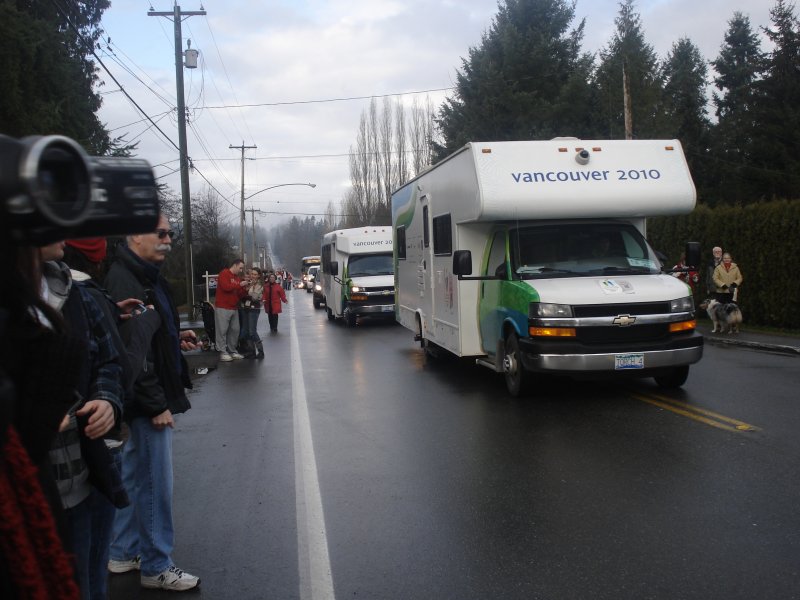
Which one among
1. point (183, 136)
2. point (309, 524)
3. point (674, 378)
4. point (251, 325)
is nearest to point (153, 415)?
point (309, 524)

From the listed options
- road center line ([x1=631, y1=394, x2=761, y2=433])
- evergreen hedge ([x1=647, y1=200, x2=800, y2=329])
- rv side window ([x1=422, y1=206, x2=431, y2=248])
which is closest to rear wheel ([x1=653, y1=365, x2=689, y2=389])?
road center line ([x1=631, y1=394, x2=761, y2=433])

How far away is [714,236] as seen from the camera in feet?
64.9

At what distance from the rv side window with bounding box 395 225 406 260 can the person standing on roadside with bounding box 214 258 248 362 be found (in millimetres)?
3047

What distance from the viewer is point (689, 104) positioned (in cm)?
4400

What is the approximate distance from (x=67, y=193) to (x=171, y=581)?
126 inches

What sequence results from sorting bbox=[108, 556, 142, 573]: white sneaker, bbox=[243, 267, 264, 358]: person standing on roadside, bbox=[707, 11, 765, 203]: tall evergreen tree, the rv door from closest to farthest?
bbox=[108, 556, 142, 573]: white sneaker → the rv door → bbox=[243, 267, 264, 358]: person standing on roadside → bbox=[707, 11, 765, 203]: tall evergreen tree

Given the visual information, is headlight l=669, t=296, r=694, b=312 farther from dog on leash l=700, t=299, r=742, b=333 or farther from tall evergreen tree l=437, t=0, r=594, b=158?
tall evergreen tree l=437, t=0, r=594, b=158

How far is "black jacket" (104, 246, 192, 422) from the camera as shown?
3.97 m

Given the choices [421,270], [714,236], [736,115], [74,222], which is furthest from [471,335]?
[736,115]

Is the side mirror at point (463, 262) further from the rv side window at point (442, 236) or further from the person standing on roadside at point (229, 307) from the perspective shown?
the person standing on roadside at point (229, 307)

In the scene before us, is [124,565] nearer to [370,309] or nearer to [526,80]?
[370,309]

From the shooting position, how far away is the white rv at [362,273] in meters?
21.5

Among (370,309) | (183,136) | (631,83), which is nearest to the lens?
(370,309)

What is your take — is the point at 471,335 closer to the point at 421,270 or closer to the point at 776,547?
the point at 421,270
